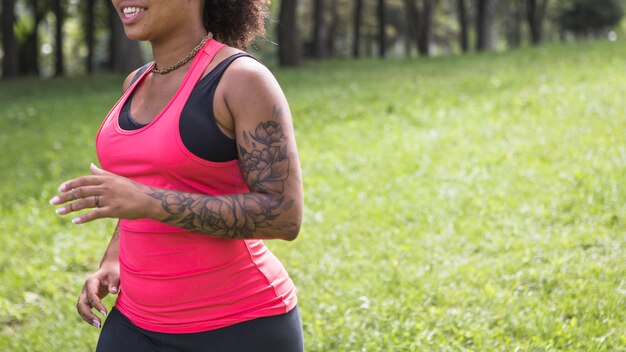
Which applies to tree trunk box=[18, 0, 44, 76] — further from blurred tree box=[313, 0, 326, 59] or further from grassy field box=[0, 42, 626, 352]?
grassy field box=[0, 42, 626, 352]

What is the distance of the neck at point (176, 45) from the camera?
239 cm

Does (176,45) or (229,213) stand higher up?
(176,45)

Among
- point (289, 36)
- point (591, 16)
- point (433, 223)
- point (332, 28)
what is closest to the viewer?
point (433, 223)

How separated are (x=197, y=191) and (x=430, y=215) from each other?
16.9 ft

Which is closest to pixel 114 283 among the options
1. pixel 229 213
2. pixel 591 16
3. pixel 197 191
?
pixel 197 191

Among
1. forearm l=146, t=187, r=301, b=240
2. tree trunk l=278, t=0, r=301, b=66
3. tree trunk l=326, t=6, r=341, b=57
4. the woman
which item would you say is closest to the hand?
the woman

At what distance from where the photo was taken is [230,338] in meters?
2.22

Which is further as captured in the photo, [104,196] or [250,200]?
[250,200]

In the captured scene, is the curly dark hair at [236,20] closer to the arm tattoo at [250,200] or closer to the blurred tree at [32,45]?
the arm tattoo at [250,200]

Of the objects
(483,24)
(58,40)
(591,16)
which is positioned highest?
(591,16)

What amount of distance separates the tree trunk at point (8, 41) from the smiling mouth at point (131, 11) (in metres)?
25.2

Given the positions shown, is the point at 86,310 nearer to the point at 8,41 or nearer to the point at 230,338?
the point at 230,338

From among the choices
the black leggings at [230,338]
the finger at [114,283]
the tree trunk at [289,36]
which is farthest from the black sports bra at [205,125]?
the tree trunk at [289,36]

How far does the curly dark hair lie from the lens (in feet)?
8.09
